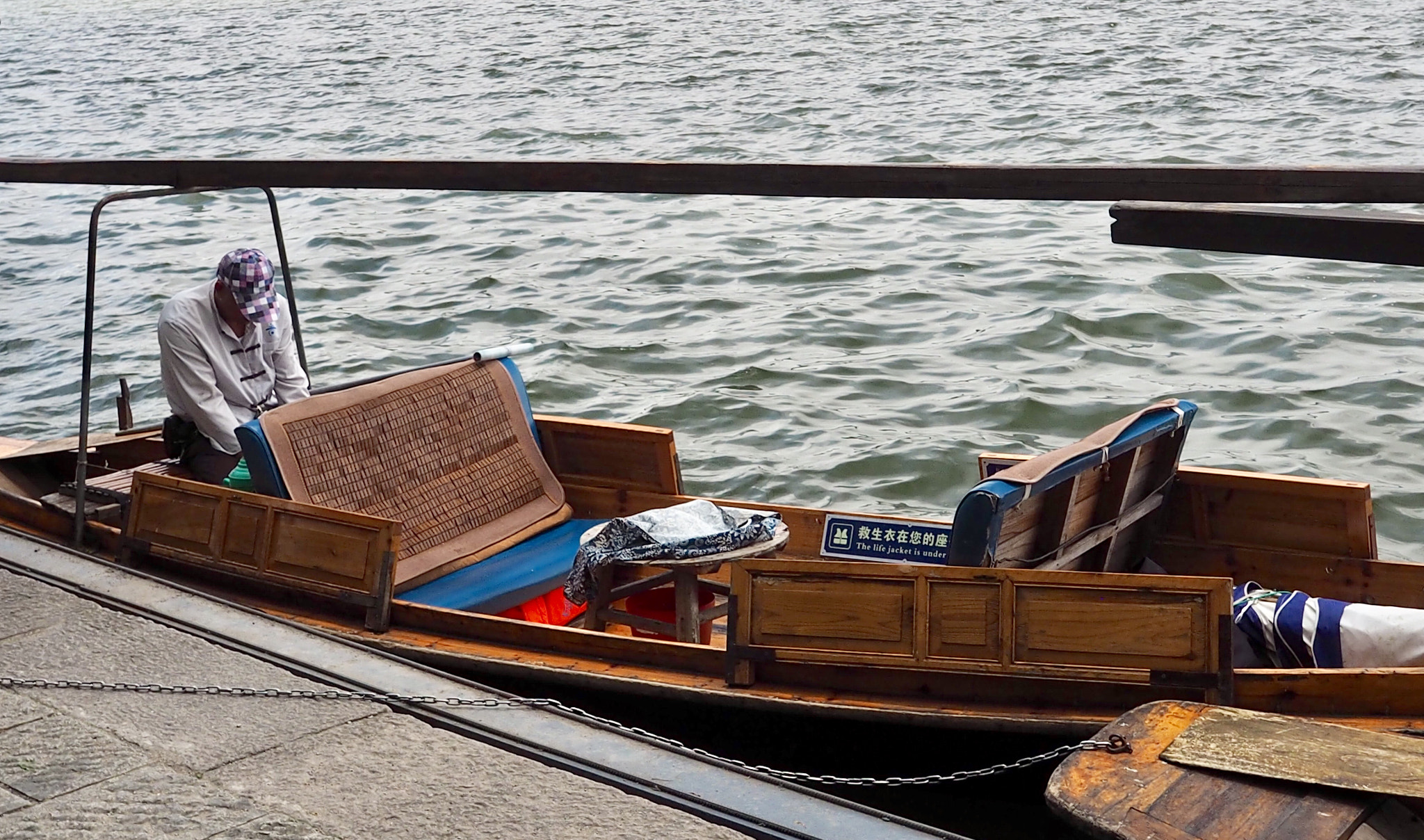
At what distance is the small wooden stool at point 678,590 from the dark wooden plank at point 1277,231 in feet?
6.17

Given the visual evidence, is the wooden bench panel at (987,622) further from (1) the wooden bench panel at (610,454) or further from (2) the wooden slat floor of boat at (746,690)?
(1) the wooden bench panel at (610,454)

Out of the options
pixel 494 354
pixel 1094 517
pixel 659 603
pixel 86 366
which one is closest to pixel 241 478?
pixel 86 366

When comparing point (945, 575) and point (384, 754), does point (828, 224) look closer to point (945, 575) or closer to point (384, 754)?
point (945, 575)

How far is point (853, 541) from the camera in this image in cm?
573

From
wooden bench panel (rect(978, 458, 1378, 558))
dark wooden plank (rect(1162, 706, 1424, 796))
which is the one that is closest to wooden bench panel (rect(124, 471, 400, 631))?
wooden bench panel (rect(978, 458, 1378, 558))

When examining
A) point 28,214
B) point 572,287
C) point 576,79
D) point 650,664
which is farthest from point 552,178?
point 576,79

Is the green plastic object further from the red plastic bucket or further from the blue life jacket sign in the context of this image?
the blue life jacket sign

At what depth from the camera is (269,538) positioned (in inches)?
219

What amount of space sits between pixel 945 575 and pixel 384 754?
1.70 metres

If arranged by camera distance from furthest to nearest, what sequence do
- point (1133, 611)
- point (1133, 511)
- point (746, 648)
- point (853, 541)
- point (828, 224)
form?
point (828, 224) → point (853, 541) → point (1133, 511) → point (746, 648) → point (1133, 611)

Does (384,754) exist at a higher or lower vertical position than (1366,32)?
lower

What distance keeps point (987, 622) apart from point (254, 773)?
208cm

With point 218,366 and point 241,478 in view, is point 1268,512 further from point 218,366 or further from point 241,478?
point 218,366

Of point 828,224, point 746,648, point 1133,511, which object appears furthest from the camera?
point 828,224
